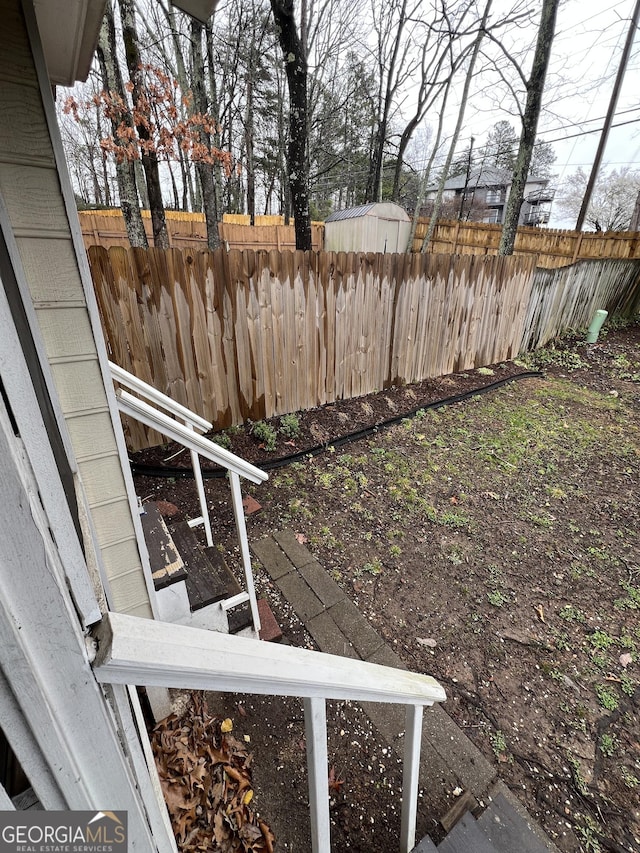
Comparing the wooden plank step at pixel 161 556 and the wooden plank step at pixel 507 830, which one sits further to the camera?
the wooden plank step at pixel 161 556

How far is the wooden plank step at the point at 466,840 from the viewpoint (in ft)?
4.39

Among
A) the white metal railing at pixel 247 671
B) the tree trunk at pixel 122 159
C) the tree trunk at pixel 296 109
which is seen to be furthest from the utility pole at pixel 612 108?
the white metal railing at pixel 247 671

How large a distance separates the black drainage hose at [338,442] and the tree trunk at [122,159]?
3179 mm

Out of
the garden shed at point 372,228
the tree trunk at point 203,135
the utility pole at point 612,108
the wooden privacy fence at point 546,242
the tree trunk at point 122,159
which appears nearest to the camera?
the tree trunk at point 122,159

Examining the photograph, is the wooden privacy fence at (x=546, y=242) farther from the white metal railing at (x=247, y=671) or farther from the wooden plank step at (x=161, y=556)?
the white metal railing at (x=247, y=671)

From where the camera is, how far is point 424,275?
5027 millimetres

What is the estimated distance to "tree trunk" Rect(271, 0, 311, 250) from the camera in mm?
4566

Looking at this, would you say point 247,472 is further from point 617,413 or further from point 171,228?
point 171,228

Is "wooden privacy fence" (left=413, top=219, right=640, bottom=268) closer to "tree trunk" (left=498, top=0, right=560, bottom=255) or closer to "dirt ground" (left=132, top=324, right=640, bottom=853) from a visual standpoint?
"tree trunk" (left=498, top=0, right=560, bottom=255)

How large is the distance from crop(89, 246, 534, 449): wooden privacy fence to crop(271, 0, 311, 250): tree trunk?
5.48 ft

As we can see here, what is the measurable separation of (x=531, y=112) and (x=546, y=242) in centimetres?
930

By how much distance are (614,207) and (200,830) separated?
129 feet

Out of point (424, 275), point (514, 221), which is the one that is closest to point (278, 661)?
point (424, 275)

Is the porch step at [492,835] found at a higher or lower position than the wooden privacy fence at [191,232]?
lower
